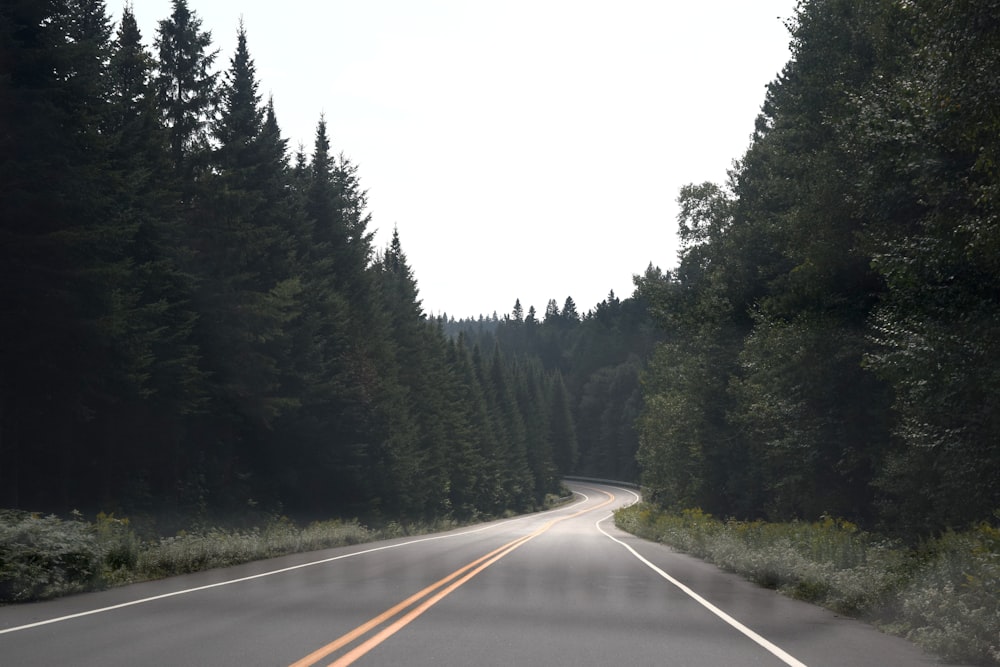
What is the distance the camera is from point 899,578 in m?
12.4

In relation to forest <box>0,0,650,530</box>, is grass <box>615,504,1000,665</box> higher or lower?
lower

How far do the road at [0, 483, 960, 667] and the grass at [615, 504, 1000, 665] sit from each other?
0.48 meters

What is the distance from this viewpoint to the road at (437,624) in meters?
8.41

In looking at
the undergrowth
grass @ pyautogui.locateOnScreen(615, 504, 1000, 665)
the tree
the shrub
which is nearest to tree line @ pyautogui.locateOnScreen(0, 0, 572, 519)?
the tree

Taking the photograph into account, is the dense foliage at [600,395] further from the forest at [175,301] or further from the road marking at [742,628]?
the road marking at [742,628]

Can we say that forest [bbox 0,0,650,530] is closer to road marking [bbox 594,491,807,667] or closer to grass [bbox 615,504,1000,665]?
road marking [bbox 594,491,807,667]

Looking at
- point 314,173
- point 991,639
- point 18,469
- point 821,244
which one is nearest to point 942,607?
point 991,639

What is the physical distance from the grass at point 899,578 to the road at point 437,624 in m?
0.48

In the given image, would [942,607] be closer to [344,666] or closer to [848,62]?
[344,666]

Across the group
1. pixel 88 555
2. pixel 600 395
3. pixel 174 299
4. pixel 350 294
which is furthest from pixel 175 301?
pixel 600 395

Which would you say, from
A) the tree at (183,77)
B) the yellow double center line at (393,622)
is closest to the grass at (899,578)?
the yellow double center line at (393,622)

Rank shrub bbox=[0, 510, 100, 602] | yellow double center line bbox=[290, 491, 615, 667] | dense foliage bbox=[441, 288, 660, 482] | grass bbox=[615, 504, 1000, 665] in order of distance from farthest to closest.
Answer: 1. dense foliage bbox=[441, 288, 660, 482]
2. shrub bbox=[0, 510, 100, 602]
3. grass bbox=[615, 504, 1000, 665]
4. yellow double center line bbox=[290, 491, 615, 667]

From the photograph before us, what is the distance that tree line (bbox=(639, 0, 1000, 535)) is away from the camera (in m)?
12.8

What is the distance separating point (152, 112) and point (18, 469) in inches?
471
